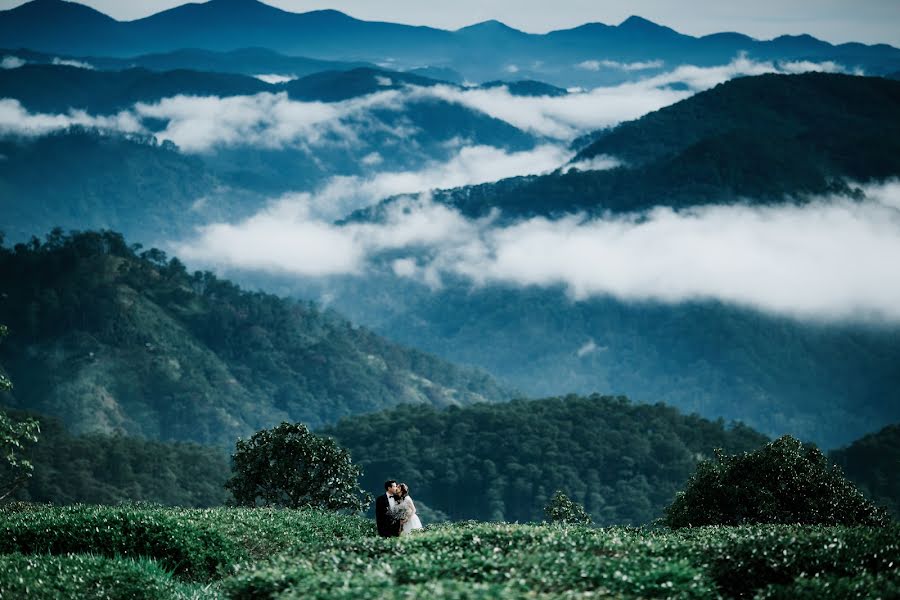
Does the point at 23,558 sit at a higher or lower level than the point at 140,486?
higher

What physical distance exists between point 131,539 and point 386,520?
21.8 feet

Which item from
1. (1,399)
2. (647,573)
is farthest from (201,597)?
(1,399)

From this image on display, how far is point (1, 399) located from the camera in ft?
652

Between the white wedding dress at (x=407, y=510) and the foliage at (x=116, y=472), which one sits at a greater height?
the white wedding dress at (x=407, y=510)

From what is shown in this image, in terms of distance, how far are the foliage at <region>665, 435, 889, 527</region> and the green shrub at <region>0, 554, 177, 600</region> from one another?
29744 mm

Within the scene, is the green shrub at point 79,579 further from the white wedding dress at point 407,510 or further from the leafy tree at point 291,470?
the leafy tree at point 291,470

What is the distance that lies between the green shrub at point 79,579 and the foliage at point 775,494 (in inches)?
1171

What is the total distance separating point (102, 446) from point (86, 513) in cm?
12371

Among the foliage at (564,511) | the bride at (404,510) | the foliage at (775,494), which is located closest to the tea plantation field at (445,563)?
the bride at (404,510)

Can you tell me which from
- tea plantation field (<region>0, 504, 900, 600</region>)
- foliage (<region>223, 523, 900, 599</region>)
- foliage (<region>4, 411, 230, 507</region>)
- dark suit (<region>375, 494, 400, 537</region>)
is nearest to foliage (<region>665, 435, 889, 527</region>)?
tea plantation field (<region>0, 504, 900, 600</region>)

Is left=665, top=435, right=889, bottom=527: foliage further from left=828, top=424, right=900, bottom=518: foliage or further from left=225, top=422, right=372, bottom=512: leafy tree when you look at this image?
left=828, top=424, right=900, bottom=518: foliage

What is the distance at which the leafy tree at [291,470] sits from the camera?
55562 mm

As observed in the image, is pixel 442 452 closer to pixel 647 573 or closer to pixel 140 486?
pixel 140 486

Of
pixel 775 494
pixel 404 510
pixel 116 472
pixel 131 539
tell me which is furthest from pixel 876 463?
pixel 131 539
